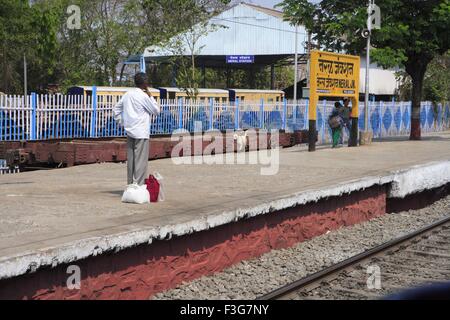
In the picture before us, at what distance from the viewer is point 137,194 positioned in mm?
8430

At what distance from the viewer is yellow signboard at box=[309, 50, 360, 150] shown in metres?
19.2

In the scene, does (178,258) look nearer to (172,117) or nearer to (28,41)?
(172,117)

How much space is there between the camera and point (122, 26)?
4616cm

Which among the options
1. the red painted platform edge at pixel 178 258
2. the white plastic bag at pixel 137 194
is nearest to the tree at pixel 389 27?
the red painted platform edge at pixel 178 258

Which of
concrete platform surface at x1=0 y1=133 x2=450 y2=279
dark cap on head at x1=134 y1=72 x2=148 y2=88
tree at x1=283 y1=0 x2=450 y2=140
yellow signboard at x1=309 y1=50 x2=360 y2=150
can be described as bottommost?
concrete platform surface at x1=0 y1=133 x2=450 y2=279

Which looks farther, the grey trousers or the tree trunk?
the tree trunk

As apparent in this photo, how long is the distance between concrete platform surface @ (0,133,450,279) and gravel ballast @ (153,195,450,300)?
2.04 feet

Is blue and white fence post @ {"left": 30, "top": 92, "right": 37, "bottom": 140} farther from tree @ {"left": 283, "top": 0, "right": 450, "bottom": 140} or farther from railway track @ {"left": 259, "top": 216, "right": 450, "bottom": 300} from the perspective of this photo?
railway track @ {"left": 259, "top": 216, "right": 450, "bottom": 300}

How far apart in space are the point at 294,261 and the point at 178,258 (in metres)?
2.05

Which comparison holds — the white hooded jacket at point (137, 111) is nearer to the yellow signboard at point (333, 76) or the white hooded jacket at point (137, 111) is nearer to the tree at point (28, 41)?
the yellow signboard at point (333, 76)

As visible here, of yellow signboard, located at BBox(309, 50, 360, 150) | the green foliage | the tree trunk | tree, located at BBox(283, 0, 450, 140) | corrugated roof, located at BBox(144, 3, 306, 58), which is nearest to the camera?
yellow signboard, located at BBox(309, 50, 360, 150)

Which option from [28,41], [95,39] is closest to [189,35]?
[28,41]

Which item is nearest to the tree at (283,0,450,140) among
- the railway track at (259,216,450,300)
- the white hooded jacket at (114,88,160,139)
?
the railway track at (259,216,450,300)
